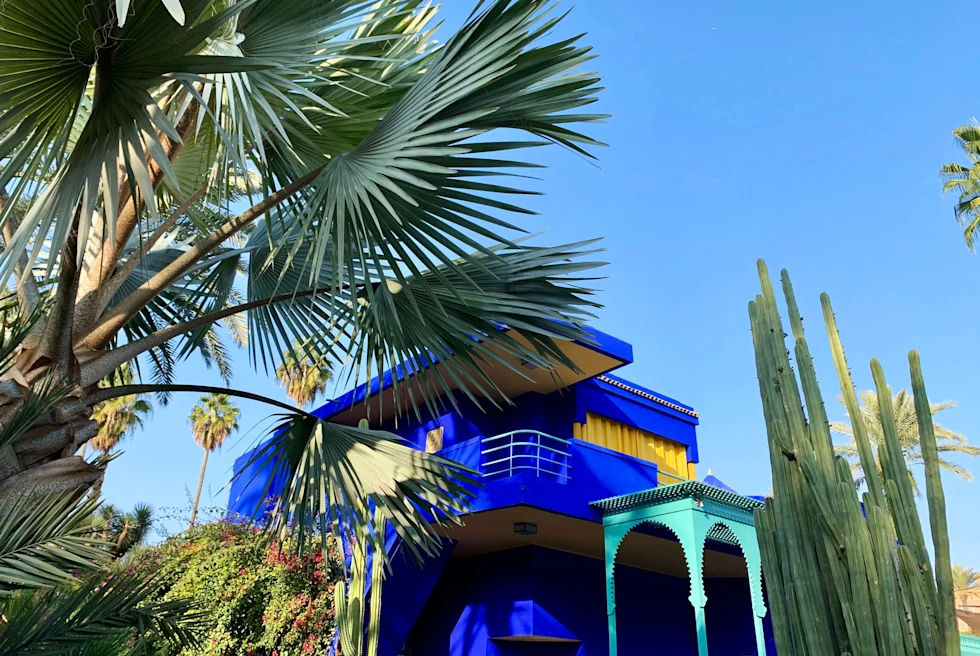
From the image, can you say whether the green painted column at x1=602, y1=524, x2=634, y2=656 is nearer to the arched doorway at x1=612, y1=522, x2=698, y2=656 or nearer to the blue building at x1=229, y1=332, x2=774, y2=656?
the blue building at x1=229, y1=332, x2=774, y2=656

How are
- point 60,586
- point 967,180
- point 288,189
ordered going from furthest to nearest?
point 967,180
point 288,189
point 60,586

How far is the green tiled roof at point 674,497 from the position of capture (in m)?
10.4

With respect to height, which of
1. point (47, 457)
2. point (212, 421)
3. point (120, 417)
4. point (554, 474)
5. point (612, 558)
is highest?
point (212, 421)

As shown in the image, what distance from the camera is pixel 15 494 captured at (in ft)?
12.7

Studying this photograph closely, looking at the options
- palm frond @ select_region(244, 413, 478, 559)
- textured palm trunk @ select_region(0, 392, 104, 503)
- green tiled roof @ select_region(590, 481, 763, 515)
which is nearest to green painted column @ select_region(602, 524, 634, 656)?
green tiled roof @ select_region(590, 481, 763, 515)

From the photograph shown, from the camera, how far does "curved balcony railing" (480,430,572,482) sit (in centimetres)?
1046

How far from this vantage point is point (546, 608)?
11.8 metres

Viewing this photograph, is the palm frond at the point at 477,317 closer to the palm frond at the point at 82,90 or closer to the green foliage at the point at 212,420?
the palm frond at the point at 82,90

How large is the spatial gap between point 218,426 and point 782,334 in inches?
1144

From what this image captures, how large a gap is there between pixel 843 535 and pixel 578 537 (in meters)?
8.88

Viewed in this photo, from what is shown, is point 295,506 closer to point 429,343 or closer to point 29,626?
point 429,343

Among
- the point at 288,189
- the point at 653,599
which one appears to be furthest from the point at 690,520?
the point at 288,189

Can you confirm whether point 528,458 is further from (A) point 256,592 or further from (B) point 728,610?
(B) point 728,610

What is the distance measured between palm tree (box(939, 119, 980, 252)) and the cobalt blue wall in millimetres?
14396
